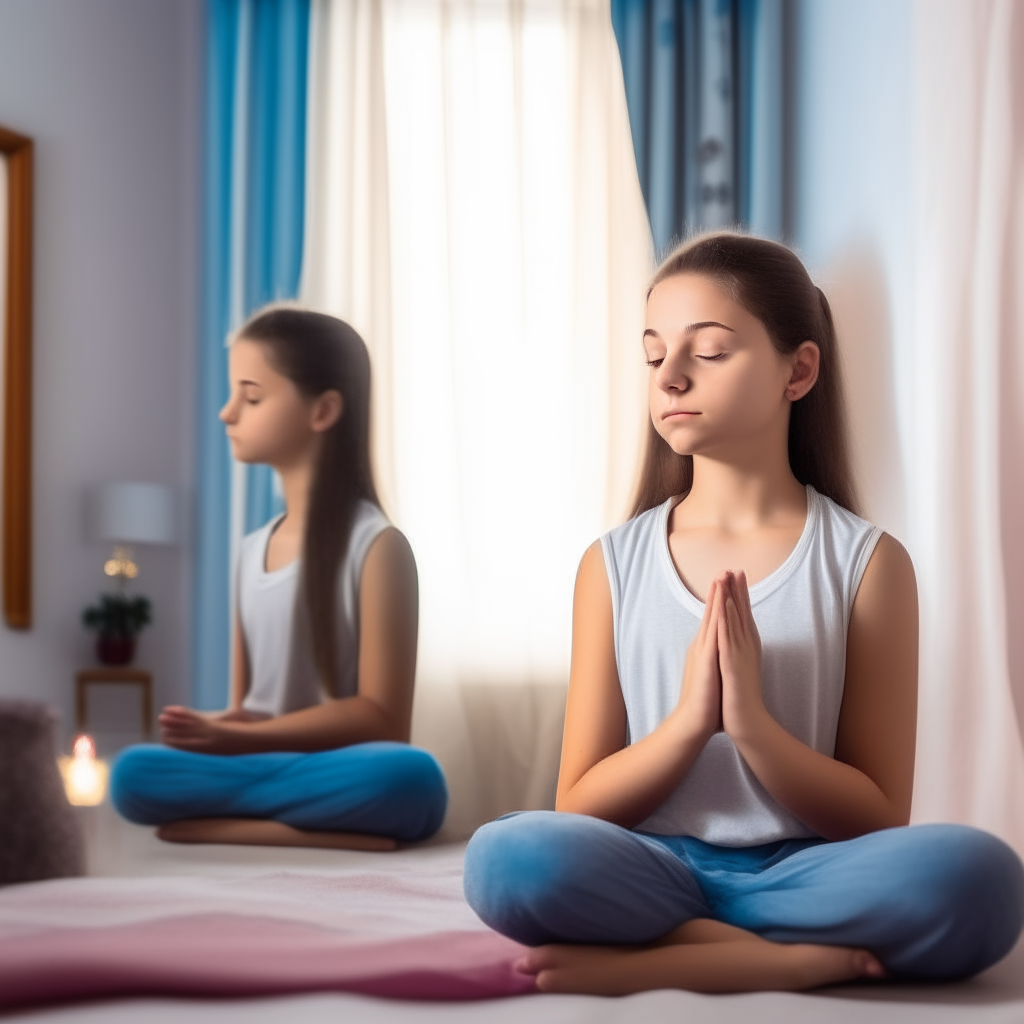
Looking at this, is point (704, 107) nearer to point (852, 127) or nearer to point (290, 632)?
point (852, 127)

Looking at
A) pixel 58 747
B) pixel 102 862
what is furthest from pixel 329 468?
pixel 58 747

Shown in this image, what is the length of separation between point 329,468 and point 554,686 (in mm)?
1153

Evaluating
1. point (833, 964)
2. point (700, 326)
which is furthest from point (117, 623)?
point (833, 964)

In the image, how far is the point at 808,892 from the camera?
126cm

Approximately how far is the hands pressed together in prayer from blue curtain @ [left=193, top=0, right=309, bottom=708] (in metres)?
2.44

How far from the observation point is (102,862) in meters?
2.00

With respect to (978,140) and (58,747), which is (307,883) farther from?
(978,140)

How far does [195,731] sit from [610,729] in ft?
3.53

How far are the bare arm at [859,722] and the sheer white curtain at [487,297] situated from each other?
1.99m

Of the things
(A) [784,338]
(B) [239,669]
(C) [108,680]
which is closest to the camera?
(A) [784,338]

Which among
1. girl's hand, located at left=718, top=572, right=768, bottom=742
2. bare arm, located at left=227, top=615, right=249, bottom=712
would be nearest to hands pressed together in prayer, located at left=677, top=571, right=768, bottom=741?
girl's hand, located at left=718, top=572, right=768, bottom=742

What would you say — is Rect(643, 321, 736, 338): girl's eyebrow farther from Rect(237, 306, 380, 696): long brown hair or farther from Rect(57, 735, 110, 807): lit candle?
Rect(237, 306, 380, 696): long brown hair

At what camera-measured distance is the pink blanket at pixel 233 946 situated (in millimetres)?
1164

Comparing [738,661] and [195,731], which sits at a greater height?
[738,661]
